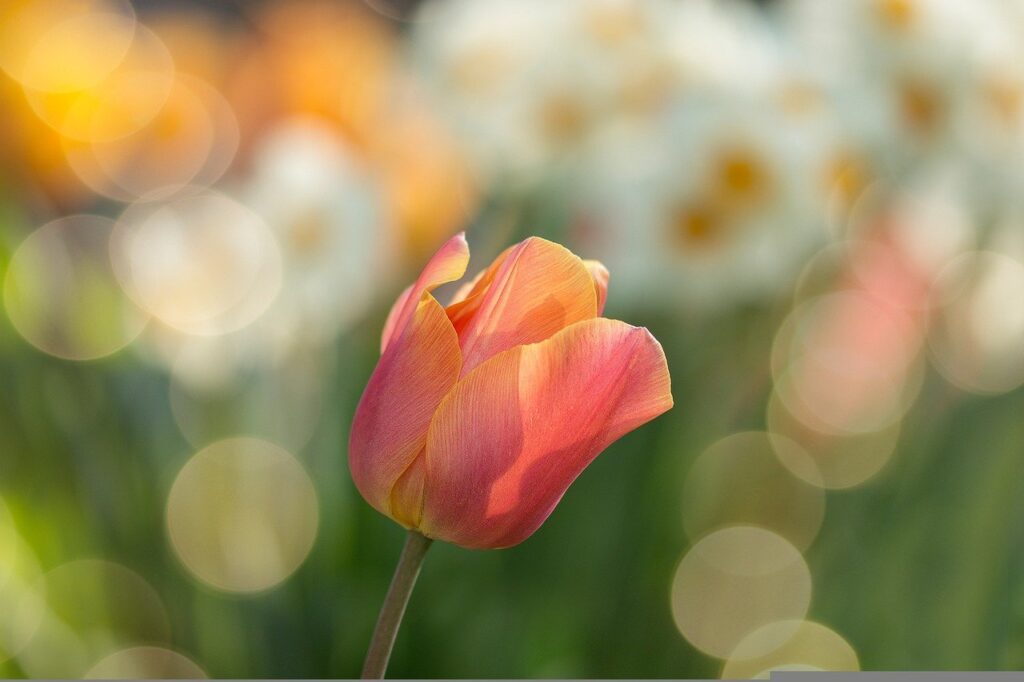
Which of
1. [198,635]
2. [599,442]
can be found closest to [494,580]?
[198,635]

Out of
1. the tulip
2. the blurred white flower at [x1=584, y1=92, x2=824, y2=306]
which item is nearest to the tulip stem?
the tulip

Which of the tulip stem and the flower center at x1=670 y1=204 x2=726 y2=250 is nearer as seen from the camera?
the tulip stem

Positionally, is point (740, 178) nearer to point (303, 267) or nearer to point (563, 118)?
point (563, 118)

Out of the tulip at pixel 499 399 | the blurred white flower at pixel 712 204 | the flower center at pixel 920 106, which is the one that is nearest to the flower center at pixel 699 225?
the blurred white flower at pixel 712 204

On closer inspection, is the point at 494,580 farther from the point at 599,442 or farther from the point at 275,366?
the point at 599,442

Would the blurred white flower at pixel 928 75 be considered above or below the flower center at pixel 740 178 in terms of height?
above

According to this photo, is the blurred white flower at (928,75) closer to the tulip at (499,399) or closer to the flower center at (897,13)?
the flower center at (897,13)

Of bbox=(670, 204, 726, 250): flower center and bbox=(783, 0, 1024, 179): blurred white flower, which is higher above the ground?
bbox=(783, 0, 1024, 179): blurred white flower

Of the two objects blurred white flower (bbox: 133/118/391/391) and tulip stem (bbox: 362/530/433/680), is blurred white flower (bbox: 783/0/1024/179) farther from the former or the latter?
tulip stem (bbox: 362/530/433/680)
